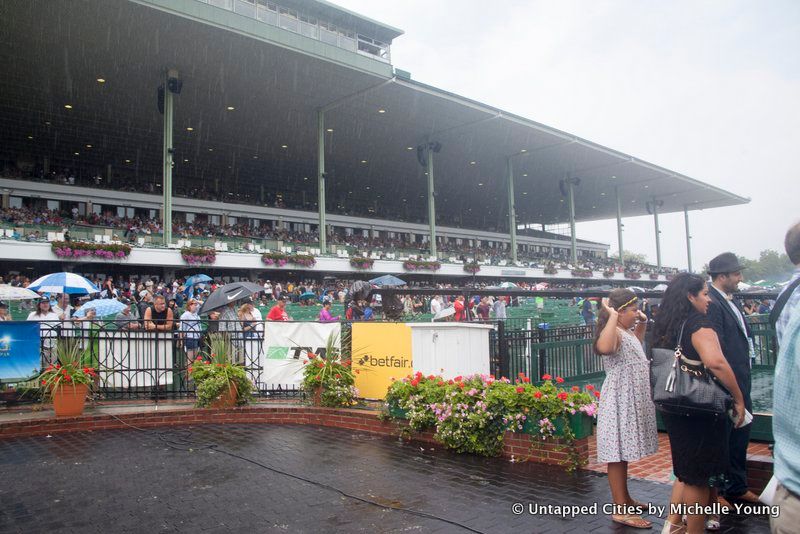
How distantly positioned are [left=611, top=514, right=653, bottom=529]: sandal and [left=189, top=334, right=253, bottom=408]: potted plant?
5809 mm

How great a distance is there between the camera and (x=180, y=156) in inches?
1606

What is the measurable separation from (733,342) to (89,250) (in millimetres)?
27961

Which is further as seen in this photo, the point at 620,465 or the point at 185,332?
the point at 185,332

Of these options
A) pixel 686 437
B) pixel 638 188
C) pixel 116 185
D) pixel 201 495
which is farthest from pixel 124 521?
pixel 638 188

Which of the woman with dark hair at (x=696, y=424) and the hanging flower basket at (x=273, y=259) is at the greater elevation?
the hanging flower basket at (x=273, y=259)

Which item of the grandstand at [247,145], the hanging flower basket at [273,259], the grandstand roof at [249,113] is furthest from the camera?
the hanging flower basket at [273,259]

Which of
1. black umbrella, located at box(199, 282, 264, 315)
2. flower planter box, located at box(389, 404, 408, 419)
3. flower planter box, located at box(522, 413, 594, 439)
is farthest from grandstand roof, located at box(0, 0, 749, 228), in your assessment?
flower planter box, located at box(522, 413, 594, 439)

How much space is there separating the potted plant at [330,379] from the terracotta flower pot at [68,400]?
3036 millimetres

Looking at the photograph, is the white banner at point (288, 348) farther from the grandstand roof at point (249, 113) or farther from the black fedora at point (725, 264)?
the grandstand roof at point (249, 113)

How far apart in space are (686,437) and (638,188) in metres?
60.2

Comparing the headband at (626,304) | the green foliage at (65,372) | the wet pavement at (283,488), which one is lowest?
the wet pavement at (283,488)

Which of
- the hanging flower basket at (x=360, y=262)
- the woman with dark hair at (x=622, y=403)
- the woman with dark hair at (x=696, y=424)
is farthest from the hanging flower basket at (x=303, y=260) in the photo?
the woman with dark hair at (x=696, y=424)

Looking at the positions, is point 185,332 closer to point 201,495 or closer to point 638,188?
point 201,495

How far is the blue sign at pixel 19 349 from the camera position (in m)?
8.18
